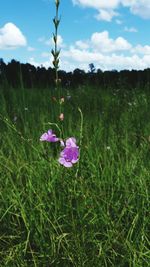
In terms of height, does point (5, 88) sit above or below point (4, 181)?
above

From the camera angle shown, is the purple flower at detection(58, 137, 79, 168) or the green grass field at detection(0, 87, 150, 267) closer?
the purple flower at detection(58, 137, 79, 168)

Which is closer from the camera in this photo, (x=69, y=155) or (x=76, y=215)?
(x=69, y=155)

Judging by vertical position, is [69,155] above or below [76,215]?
above

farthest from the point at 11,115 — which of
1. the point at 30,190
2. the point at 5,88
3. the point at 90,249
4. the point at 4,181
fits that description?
the point at 90,249

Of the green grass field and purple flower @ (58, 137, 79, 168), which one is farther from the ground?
purple flower @ (58, 137, 79, 168)

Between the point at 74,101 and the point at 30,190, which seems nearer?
the point at 30,190

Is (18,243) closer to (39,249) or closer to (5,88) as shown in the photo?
(39,249)

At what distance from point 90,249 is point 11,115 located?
2.77 metres

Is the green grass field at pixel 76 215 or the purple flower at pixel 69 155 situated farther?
the green grass field at pixel 76 215

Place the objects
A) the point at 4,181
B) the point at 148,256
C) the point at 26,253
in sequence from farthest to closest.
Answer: the point at 4,181
the point at 26,253
the point at 148,256

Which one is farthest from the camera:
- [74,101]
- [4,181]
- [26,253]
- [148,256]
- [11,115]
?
[74,101]

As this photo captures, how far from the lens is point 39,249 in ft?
8.43

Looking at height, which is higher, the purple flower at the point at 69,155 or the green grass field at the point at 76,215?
the purple flower at the point at 69,155

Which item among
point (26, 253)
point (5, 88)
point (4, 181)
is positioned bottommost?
point (26, 253)
